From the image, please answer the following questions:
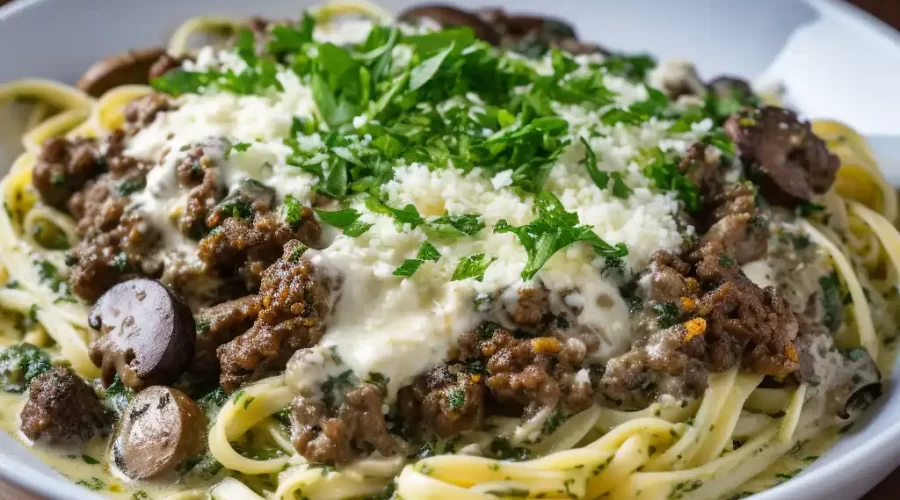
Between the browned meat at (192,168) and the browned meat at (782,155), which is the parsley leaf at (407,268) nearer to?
the browned meat at (192,168)

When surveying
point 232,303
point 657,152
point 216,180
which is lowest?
point 232,303

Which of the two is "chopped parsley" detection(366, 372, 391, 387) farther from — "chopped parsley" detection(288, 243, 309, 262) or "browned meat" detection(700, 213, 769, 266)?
"browned meat" detection(700, 213, 769, 266)

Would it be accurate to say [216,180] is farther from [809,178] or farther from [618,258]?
[809,178]

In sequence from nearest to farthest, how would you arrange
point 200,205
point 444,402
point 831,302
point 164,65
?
point 444,402 < point 200,205 < point 831,302 < point 164,65

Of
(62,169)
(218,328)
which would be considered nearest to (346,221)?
(218,328)

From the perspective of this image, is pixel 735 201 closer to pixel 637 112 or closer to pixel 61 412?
pixel 637 112

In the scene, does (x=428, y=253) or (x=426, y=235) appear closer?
(x=428, y=253)

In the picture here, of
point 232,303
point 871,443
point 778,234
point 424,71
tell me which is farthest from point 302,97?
point 871,443
